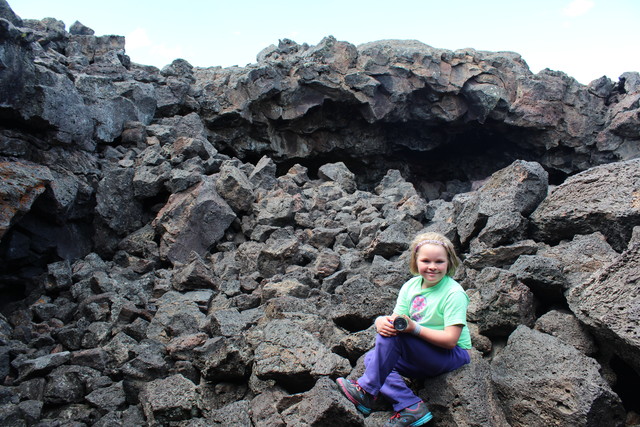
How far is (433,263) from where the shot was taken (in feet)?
9.32

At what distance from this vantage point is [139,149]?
8211mm

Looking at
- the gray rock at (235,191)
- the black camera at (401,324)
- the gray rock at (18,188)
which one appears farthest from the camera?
the gray rock at (235,191)

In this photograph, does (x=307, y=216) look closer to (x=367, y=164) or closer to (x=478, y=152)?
(x=367, y=164)

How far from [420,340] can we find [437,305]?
23 centimetres

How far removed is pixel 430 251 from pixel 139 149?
22.2 ft

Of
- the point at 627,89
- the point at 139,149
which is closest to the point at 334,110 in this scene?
the point at 139,149

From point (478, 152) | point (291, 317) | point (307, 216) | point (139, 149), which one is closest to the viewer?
point (291, 317)

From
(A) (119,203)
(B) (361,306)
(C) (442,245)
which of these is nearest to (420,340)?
(C) (442,245)

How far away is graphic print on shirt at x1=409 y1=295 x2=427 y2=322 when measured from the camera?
287 cm

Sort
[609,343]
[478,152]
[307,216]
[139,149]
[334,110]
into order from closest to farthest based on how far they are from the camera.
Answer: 1. [609,343]
2. [307,216]
3. [139,149]
4. [334,110]
5. [478,152]

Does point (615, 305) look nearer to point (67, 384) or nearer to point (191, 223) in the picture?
point (67, 384)

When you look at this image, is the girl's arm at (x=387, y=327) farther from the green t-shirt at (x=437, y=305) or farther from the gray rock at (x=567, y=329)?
the gray rock at (x=567, y=329)

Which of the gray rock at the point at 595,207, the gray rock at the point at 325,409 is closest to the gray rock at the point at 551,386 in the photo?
the gray rock at the point at 325,409

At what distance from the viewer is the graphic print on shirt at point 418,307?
9.41 feet
